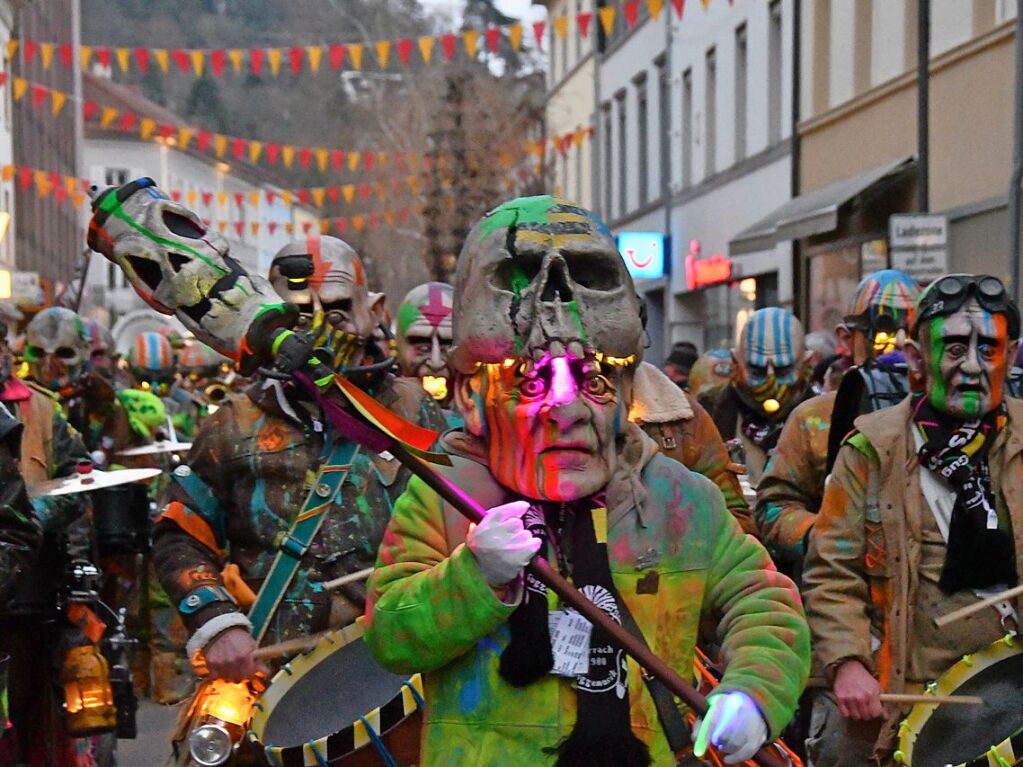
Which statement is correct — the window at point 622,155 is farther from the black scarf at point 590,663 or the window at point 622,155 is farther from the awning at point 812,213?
the black scarf at point 590,663

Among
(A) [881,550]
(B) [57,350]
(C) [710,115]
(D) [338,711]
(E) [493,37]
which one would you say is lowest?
(D) [338,711]

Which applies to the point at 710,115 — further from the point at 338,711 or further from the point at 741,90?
the point at 338,711

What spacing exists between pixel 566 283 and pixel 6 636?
3.57 m

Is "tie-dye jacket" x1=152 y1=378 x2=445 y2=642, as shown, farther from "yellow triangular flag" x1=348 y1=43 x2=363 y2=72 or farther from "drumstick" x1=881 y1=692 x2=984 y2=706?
"yellow triangular flag" x1=348 y1=43 x2=363 y2=72

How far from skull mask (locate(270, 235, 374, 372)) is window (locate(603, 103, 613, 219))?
1447 inches

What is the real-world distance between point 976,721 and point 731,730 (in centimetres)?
203

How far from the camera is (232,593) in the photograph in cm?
528

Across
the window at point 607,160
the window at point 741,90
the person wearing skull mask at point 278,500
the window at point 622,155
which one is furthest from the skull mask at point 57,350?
the window at point 607,160

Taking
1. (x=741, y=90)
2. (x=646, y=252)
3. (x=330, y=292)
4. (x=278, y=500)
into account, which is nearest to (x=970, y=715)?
(x=278, y=500)

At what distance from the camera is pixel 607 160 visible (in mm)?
43250

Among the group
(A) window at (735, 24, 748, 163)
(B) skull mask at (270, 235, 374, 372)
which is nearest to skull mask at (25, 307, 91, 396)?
(B) skull mask at (270, 235, 374, 372)

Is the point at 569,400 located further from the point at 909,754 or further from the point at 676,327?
the point at 676,327

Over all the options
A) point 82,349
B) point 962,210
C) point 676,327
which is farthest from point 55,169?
point 82,349

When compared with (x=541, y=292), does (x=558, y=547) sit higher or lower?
lower
